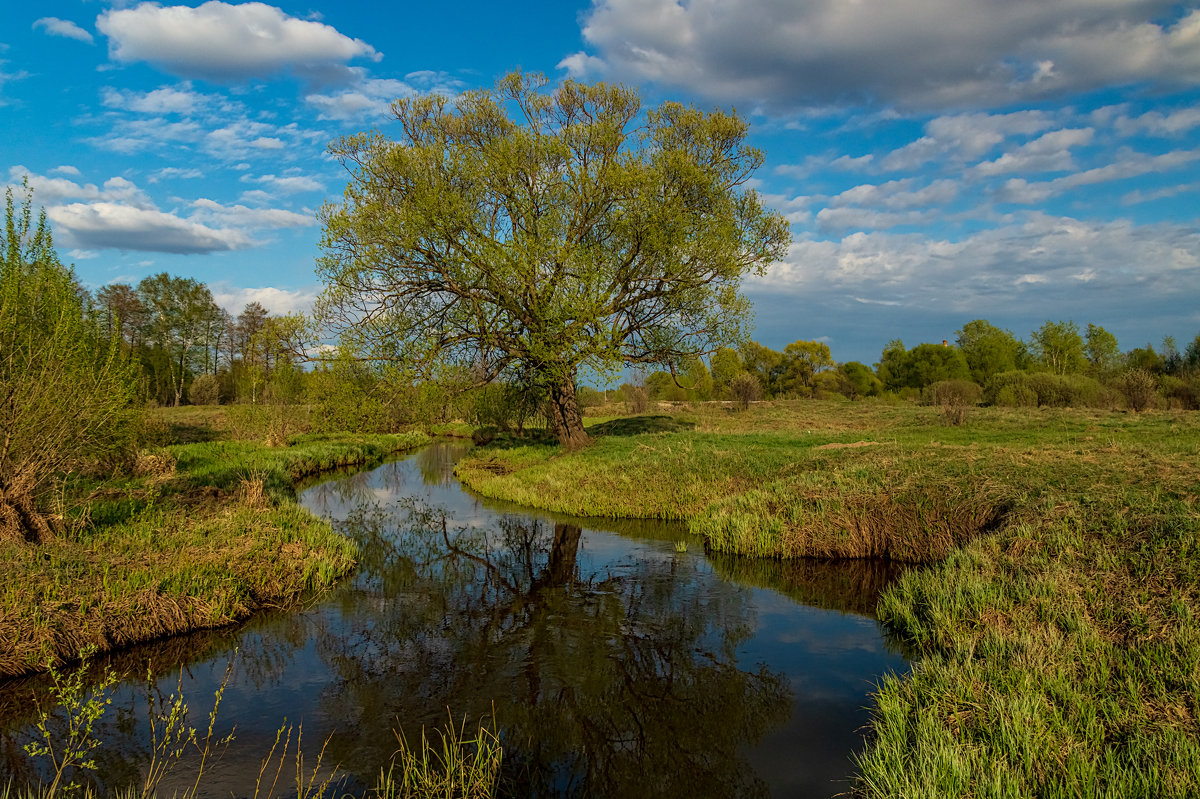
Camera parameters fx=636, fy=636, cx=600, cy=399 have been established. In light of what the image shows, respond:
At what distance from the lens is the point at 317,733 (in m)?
7.32

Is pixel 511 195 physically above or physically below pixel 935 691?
above

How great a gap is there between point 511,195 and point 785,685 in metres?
19.7

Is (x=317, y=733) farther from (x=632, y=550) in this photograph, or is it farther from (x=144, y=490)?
(x=144, y=490)

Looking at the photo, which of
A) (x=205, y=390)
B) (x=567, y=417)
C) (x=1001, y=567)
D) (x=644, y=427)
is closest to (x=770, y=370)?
(x=644, y=427)

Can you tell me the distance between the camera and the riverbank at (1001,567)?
5.59 meters

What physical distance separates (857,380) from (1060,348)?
838 inches

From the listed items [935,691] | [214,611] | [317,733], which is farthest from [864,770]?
[214,611]

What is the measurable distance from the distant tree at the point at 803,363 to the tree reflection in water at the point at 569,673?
219ft

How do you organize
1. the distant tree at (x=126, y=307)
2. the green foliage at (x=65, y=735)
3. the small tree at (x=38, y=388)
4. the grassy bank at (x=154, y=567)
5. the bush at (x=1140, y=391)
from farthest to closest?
the distant tree at (x=126, y=307) → the bush at (x=1140, y=391) → the small tree at (x=38, y=388) → the grassy bank at (x=154, y=567) → the green foliage at (x=65, y=735)

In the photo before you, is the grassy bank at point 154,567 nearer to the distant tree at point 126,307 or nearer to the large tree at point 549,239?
the large tree at point 549,239

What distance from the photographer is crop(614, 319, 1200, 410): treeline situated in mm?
38781

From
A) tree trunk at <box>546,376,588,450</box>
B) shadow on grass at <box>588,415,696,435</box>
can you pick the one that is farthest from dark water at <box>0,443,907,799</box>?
shadow on grass at <box>588,415,696,435</box>

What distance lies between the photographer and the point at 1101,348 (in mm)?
66188

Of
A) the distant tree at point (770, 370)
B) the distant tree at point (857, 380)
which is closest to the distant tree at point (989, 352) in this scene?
the distant tree at point (857, 380)
